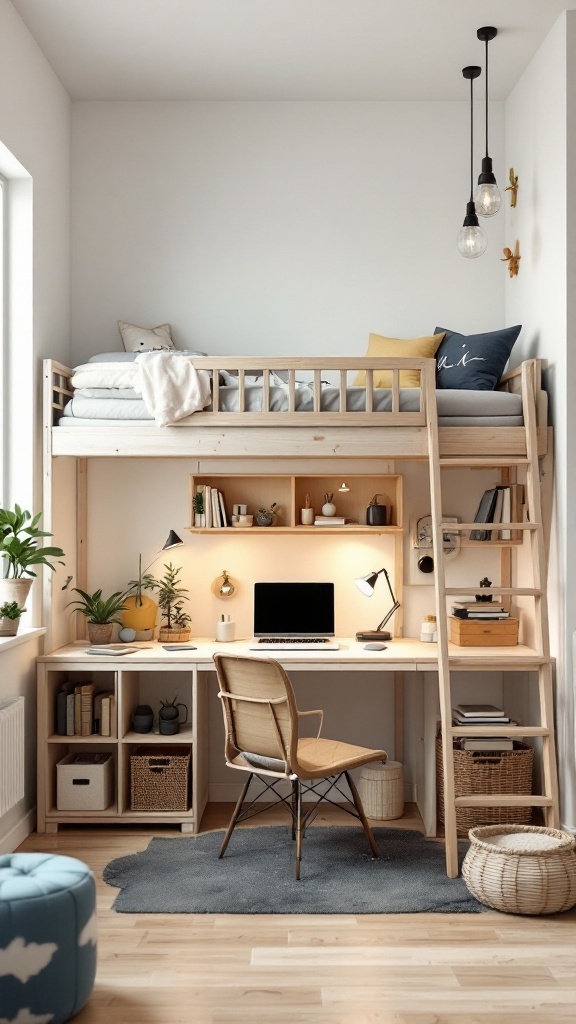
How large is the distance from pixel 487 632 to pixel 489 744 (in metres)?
0.51

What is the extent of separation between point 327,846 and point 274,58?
11.6 ft

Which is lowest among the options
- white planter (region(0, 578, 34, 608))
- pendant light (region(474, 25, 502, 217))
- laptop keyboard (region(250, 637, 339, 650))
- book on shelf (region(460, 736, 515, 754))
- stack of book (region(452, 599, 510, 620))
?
book on shelf (region(460, 736, 515, 754))

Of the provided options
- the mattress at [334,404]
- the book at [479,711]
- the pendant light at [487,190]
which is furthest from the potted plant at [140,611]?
the pendant light at [487,190]

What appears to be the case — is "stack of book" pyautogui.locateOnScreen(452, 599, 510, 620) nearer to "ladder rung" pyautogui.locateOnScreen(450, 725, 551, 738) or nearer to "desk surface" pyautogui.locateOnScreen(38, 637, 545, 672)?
"desk surface" pyautogui.locateOnScreen(38, 637, 545, 672)

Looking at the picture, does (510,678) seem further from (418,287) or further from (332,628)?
(418,287)

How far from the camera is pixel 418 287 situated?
15.9 ft

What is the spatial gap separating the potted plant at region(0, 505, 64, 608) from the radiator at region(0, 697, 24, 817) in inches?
16.5

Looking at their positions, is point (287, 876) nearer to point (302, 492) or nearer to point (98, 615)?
point (98, 615)

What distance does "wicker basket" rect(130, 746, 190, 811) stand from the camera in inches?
164

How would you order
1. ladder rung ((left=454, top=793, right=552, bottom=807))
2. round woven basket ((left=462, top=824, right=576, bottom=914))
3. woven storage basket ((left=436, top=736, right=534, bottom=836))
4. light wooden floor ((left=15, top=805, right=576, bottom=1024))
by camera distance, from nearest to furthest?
light wooden floor ((left=15, top=805, right=576, bottom=1024))
round woven basket ((left=462, top=824, right=576, bottom=914))
ladder rung ((left=454, top=793, right=552, bottom=807))
woven storage basket ((left=436, top=736, right=534, bottom=836))

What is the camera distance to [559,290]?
3.98 metres

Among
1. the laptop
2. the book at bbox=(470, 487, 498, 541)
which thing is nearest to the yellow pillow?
the book at bbox=(470, 487, 498, 541)

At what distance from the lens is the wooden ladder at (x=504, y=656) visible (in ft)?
12.2

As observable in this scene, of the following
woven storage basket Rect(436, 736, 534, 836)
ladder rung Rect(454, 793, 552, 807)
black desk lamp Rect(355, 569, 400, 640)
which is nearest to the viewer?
ladder rung Rect(454, 793, 552, 807)
